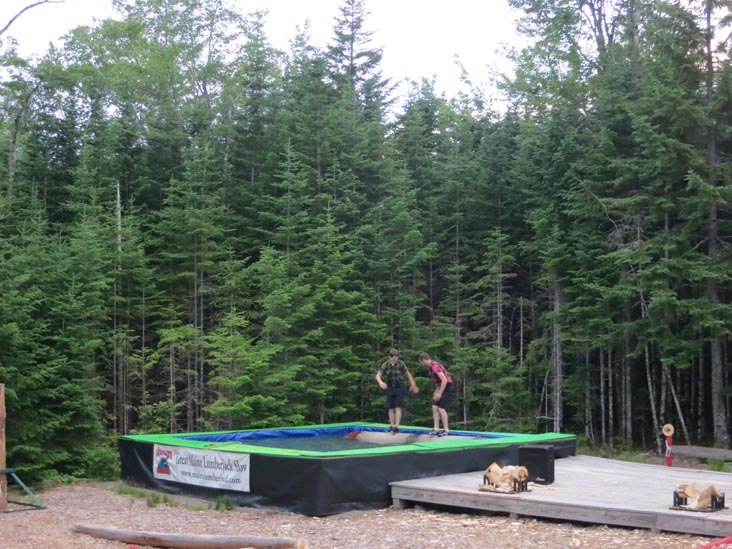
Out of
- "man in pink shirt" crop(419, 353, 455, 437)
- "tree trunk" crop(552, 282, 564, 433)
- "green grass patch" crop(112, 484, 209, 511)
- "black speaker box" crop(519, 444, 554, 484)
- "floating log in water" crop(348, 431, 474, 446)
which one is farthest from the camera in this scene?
"tree trunk" crop(552, 282, 564, 433)

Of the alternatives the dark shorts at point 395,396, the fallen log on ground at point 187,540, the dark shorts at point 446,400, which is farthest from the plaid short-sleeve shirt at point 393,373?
the fallen log on ground at point 187,540

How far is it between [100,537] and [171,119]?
18008 mm

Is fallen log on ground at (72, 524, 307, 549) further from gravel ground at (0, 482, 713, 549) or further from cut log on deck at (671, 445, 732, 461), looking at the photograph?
cut log on deck at (671, 445, 732, 461)

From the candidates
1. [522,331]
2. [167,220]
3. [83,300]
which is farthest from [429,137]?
[83,300]

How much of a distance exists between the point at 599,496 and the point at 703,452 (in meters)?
7.31

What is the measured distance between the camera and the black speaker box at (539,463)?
31.5 feet

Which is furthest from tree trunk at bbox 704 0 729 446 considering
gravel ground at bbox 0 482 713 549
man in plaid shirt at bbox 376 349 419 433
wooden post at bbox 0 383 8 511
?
wooden post at bbox 0 383 8 511

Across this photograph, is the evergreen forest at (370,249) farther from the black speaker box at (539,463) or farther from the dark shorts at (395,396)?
the black speaker box at (539,463)

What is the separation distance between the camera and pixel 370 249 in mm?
20344

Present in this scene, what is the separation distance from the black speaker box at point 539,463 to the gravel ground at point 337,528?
1100 mm

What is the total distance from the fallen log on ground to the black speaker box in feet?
14.3

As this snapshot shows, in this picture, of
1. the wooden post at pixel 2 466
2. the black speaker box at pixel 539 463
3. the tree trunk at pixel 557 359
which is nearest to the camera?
the wooden post at pixel 2 466

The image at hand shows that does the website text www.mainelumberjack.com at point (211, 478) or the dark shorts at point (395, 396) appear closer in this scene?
the website text www.mainelumberjack.com at point (211, 478)

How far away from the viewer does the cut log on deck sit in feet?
47.8
